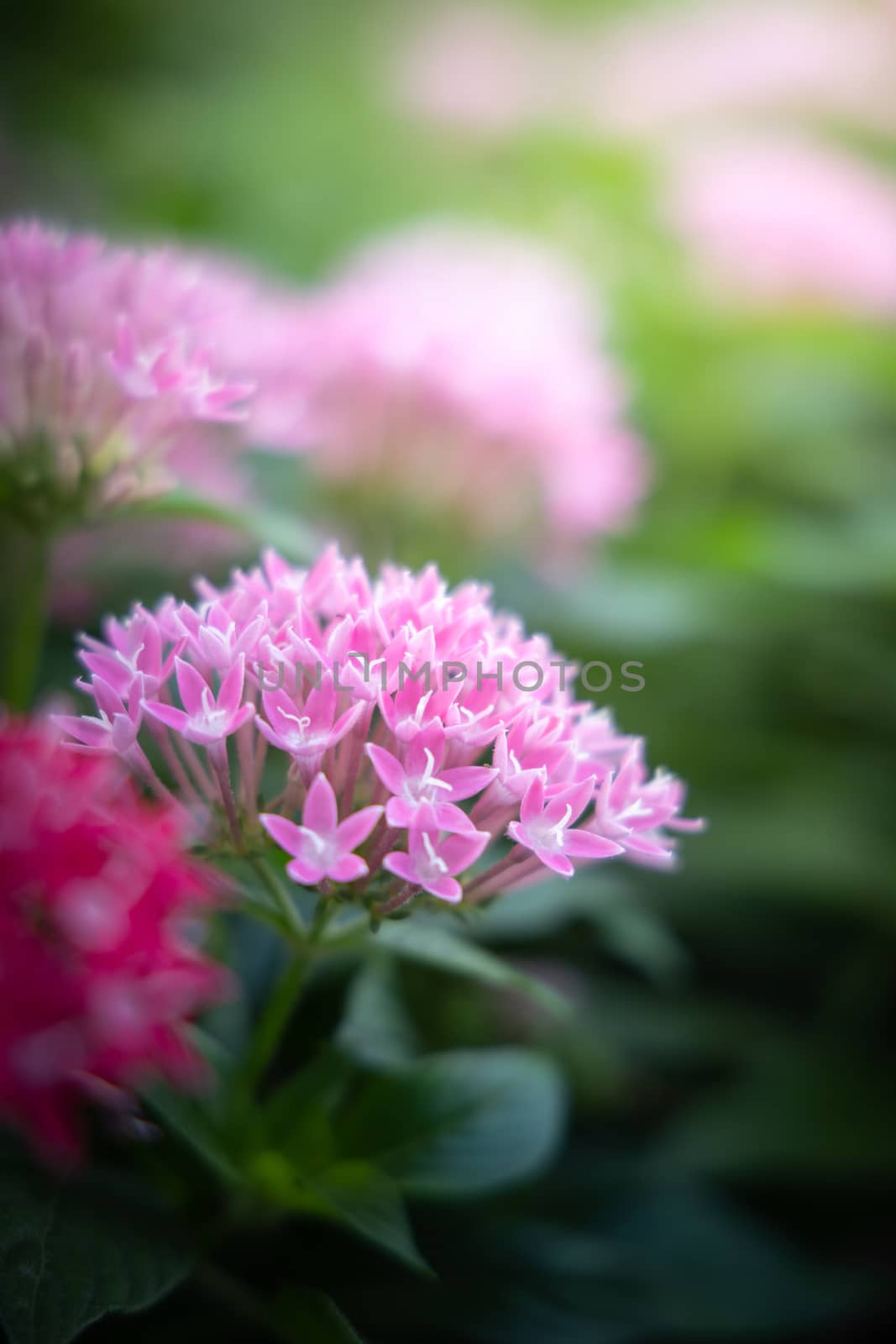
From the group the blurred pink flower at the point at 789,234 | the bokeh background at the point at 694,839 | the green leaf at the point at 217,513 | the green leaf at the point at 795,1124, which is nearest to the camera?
the green leaf at the point at 217,513

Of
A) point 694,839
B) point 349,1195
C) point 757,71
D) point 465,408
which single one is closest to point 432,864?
point 349,1195

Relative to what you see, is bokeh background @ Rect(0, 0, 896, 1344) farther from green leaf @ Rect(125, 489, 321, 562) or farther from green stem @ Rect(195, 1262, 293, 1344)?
green leaf @ Rect(125, 489, 321, 562)

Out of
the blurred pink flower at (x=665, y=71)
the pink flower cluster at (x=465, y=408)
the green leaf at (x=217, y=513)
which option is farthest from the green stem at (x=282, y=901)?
the blurred pink flower at (x=665, y=71)

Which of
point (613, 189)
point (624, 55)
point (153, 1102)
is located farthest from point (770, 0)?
point (153, 1102)

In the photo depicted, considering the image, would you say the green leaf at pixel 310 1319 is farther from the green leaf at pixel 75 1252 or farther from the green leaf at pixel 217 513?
the green leaf at pixel 217 513

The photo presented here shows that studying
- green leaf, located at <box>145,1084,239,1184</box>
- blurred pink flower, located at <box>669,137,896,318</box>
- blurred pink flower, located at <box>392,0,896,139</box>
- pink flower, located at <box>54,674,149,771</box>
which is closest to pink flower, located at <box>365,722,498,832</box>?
pink flower, located at <box>54,674,149,771</box>

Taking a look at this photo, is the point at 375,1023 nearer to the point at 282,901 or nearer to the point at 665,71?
the point at 282,901
